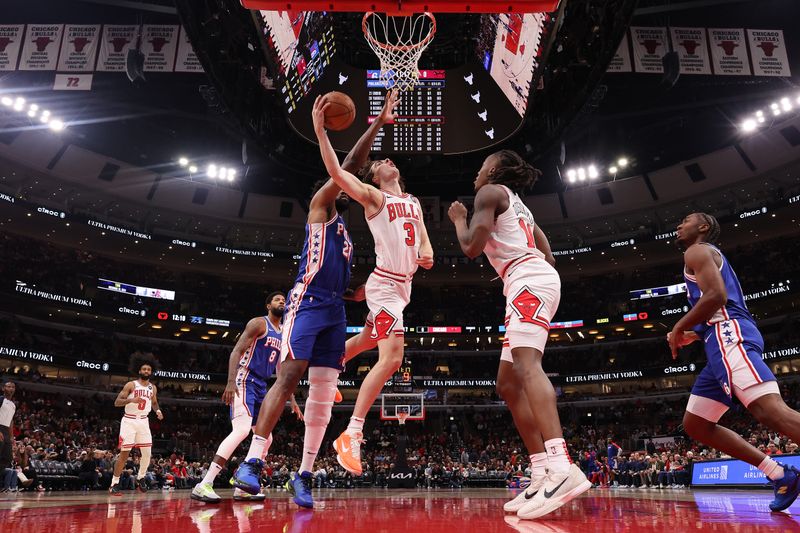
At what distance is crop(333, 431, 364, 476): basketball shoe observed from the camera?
3.62 m

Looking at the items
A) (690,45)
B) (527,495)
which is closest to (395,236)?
(527,495)

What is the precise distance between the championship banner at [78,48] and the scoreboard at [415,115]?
6.85 m

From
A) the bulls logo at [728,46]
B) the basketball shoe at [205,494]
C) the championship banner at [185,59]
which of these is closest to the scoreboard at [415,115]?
the championship banner at [185,59]

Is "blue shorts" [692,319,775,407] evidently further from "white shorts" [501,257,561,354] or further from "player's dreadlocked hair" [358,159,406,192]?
"player's dreadlocked hair" [358,159,406,192]

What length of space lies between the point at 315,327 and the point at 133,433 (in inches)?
258

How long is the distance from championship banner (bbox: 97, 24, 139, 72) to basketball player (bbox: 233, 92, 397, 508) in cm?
1297

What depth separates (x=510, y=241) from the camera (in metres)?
3.54

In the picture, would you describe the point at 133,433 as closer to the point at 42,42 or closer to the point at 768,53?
the point at 42,42

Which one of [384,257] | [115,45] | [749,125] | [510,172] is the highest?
[749,125]

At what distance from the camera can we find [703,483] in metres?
13.4

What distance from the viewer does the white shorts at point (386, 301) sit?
13.4 ft

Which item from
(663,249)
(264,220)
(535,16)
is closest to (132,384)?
(535,16)

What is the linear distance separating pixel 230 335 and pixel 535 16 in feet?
81.2

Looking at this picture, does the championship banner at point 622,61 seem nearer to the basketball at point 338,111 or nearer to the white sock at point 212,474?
the basketball at point 338,111
